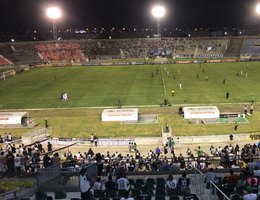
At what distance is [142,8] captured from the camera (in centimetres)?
15988

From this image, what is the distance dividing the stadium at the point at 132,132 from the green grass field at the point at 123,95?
137mm

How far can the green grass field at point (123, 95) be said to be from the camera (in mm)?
39812

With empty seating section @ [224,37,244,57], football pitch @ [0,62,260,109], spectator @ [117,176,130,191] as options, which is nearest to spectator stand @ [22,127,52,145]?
football pitch @ [0,62,260,109]

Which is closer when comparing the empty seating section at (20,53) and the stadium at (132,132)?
the stadium at (132,132)

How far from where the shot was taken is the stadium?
53.3ft

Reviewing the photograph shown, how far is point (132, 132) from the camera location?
38594 mm

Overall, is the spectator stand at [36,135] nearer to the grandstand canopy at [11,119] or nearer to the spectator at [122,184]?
the grandstand canopy at [11,119]

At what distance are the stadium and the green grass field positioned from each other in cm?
14

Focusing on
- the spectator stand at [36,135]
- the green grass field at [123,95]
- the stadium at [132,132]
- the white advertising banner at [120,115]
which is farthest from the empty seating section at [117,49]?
the spectator stand at [36,135]

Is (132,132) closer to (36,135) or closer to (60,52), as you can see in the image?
(36,135)

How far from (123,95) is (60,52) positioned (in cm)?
7385

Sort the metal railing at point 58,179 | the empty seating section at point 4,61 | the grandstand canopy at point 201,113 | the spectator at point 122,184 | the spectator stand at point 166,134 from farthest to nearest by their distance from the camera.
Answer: the empty seating section at point 4,61 → the grandstand canopy at point 201,113 → the spectator stand at point 166,134 → the metal railing at point 58,179 → the spectator at point 122,184

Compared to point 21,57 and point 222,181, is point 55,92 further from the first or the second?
point 21,57

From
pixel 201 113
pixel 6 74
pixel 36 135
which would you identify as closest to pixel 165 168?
pixel 36 135
